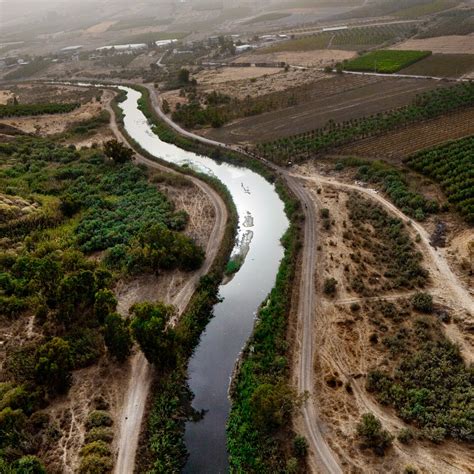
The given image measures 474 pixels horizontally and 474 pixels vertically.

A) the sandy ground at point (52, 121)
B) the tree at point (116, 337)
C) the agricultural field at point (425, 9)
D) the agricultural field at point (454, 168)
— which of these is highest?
the agricultural field at point (425, 9)

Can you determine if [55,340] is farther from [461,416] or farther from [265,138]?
[265,138]

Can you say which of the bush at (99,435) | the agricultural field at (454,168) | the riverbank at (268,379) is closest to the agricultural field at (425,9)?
the agricultural field at (454,168)

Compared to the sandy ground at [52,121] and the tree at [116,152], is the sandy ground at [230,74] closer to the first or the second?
the sandy ground at [52,121]

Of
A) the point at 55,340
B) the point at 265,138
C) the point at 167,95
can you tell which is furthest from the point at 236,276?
the point at 167,95

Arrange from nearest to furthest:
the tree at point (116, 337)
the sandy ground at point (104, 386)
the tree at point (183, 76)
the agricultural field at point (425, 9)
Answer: the sandy ground at point (104, 386) < the tree at point (116, 337) < the tree at point (183, 76) < the agricultural field at point (425, 9)

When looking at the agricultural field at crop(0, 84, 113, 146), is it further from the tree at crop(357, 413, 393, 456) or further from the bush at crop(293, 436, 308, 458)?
the tree at crop(357, 413, 393, 456)

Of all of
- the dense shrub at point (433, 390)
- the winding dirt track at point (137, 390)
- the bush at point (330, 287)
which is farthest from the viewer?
the bush at point (330, 287)
